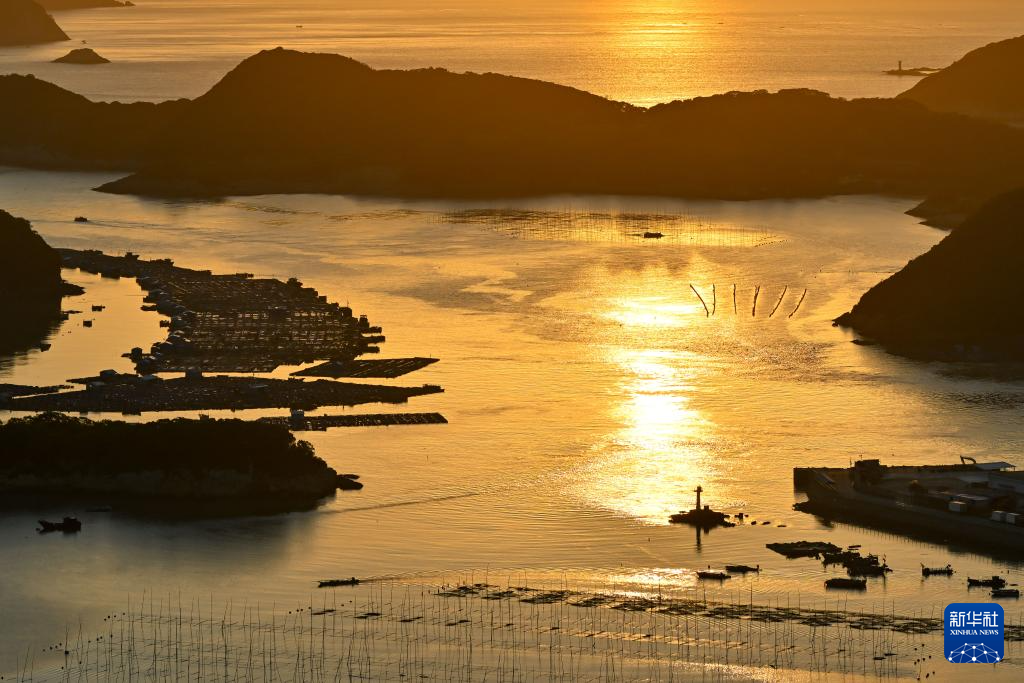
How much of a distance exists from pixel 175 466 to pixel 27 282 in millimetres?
40470

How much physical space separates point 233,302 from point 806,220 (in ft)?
167

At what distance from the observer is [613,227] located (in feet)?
430

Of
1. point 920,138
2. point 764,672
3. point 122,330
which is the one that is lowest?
point 764,672

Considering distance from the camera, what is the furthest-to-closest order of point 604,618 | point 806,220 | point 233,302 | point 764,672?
1. point 806,220
2. point 233,302
3. point 604,618
4. point 764,672

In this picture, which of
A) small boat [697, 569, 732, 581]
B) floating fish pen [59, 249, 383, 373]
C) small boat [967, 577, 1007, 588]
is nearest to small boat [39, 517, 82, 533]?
small boat [697, 569, 732, 581]

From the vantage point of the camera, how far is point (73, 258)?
113 m

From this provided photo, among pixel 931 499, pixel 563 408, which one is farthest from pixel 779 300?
pixel 931 499

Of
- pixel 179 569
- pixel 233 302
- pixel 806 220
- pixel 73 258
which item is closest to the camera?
pixel 179 569

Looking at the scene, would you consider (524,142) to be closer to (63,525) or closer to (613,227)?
(613,227)

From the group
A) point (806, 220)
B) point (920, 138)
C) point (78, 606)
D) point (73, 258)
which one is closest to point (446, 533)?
point (78, 606)

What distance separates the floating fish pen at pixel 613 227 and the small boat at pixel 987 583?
68.0m

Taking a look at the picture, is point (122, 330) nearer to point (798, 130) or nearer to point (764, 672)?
point (764, 672)

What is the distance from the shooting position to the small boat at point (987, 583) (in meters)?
52.8

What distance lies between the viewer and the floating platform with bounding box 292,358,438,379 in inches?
3123
